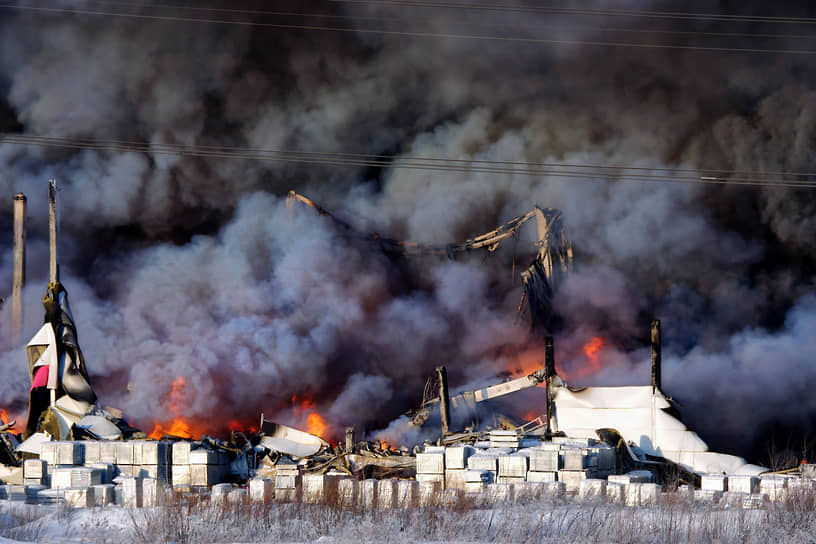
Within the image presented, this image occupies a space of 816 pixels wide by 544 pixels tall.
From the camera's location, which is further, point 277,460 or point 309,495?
point 277,460

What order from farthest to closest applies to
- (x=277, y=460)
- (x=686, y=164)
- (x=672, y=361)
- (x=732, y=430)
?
(x=686, y=164) < (x=672, y=361) < (x=732, y=430) < (x=277, y=460)

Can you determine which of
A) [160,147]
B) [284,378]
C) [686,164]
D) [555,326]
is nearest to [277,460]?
[284,378]

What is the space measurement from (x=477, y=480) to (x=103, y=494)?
7.89 m

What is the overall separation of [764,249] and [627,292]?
5.57 metres

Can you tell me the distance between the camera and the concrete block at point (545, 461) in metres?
21.9

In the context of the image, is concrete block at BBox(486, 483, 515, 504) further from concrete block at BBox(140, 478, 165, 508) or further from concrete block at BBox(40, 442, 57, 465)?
concrete block at BBox(40, 442, 57, 465)

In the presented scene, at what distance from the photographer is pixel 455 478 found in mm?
21984

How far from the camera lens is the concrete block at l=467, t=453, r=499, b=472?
22109mm

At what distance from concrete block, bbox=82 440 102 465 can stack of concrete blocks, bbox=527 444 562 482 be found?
1033cm

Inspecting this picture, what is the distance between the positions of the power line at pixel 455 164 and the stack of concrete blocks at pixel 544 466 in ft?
55.8

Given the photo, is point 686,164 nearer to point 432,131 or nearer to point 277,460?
point 432,131

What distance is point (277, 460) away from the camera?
26.4 metres

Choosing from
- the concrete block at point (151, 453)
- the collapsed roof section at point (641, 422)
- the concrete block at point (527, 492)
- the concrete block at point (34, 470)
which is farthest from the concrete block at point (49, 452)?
the collapsed roof section at point (641, 422)

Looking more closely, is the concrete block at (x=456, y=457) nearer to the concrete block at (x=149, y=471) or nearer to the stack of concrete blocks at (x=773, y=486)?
the stack of concrete blocks at (x=773, y=486)
